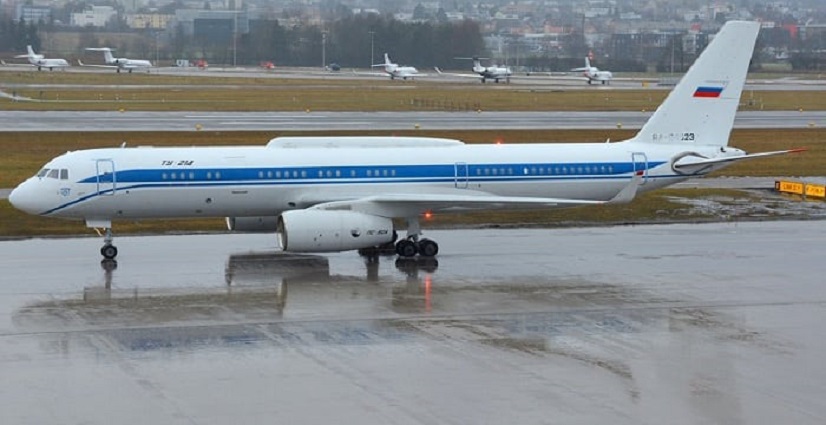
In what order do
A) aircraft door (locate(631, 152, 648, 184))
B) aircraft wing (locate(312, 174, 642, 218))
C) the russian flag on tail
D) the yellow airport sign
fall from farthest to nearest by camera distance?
1. the yellow airport sign
2. the russian flag on tail
3. aircraft door (locate(631, 152, 648, 184))
4. aircraft wing (locate(312, 174, 642, 218))

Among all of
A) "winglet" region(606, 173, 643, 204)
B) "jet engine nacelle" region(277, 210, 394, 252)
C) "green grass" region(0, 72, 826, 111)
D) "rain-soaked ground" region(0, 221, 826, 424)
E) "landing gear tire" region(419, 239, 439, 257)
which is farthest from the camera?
"green grass" region(0, 72, 826, 111)

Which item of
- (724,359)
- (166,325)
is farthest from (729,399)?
(166,325)

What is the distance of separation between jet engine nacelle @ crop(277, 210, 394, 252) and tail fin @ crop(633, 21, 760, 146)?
33.2ft

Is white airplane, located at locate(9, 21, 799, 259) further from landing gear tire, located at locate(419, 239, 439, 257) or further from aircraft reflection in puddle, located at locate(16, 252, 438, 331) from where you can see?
aircraft reflection in puddle, located at locate(16, 252, 438, 331)

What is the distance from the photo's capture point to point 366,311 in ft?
101

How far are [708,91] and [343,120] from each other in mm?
46634

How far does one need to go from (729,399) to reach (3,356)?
13383 mm

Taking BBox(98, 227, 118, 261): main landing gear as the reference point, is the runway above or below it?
above

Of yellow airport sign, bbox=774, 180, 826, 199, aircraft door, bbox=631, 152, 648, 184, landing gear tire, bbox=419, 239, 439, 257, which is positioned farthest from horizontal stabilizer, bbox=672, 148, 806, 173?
yellow airport sign, bbox=774, 180, 826, 199

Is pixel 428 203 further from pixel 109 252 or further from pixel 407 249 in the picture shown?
pixel 109 252

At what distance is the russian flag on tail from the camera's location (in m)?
42.9

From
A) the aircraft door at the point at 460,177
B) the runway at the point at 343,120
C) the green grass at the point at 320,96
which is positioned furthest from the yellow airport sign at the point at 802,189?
the green grass at the point at 320,96

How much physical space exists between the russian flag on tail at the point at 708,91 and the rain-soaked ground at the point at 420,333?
4542 mm

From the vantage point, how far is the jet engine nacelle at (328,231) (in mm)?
36219
